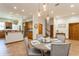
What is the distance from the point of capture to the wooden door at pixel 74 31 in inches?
428

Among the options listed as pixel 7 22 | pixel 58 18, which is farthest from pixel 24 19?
pixel 58 18

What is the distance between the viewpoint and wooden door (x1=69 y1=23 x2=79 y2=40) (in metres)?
10.9

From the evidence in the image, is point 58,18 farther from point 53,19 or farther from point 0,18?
point 0,18

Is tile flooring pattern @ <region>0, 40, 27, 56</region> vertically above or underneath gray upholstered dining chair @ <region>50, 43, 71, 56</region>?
underneath

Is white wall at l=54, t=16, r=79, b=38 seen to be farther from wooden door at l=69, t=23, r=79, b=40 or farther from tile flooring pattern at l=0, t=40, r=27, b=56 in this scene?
tile flooring pattern at l=0, t=40, r=27, b=56

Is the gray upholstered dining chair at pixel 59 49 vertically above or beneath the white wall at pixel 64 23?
beneath

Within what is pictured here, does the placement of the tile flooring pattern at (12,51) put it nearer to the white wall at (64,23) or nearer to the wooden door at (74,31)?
the wooden door at (74,31)

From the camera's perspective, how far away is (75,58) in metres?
1.57

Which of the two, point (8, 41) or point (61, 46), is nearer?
point (61, 46)

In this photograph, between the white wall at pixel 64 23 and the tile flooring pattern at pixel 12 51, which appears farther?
the white wall at pixel 64 23

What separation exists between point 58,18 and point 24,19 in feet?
11.5

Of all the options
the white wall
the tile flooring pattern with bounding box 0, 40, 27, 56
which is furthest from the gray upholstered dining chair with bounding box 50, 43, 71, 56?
the white wall

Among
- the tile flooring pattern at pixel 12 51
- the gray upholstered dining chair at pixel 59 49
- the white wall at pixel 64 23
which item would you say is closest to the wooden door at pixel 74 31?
the white wall at pixel 64 23

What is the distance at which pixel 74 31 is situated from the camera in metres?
11.2
